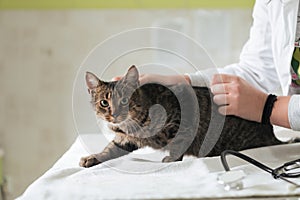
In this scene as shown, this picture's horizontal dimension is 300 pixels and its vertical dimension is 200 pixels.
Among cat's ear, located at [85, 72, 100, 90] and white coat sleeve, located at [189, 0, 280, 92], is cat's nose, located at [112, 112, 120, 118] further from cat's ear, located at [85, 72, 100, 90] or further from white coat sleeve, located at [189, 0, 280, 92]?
white coat sleeve, located at [189, 0, 280, 92]

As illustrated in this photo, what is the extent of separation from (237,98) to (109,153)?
233 millimetres

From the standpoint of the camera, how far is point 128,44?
771 mm

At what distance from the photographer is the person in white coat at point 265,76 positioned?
828 mm

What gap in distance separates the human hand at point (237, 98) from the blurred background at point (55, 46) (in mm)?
1314

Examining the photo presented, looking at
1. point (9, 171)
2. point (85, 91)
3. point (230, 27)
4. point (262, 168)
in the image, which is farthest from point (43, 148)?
point (262, 168)

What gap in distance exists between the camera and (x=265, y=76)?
1.11 metres

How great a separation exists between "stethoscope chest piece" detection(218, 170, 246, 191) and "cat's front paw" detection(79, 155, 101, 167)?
0.74 ft

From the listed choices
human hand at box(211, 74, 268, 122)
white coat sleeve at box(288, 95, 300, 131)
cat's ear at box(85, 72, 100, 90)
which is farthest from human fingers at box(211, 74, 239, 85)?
cat's ear at box(85, 72, 100, 90)

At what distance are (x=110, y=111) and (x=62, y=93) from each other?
4.86ft

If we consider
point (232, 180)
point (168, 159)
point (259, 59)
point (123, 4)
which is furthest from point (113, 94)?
point (123, 4)

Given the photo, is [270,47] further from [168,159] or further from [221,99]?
[168,159]

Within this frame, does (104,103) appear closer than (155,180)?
No

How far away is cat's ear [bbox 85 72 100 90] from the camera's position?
750mm

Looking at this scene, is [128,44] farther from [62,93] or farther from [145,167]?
[62,93]
